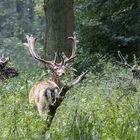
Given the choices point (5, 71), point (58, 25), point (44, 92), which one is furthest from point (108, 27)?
point (44, 92)

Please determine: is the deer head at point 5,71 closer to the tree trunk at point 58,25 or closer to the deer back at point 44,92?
the tree trunk at point 58,25

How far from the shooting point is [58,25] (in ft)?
43.8

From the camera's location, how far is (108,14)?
1695cm

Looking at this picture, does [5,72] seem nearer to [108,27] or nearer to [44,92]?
[44,92]

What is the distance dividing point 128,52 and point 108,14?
1425 mm

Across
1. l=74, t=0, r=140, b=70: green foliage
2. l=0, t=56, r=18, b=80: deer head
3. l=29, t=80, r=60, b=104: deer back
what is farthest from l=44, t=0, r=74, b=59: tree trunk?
l=29, t=80, r=60, b=104: deer back

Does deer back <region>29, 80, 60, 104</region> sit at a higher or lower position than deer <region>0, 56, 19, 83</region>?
higher

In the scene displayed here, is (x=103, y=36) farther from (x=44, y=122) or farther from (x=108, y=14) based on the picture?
(x=44, y=122)

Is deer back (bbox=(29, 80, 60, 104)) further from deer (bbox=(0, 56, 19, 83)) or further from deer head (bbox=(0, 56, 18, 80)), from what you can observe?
deer head (bbox=(0, 56, 18, 80))

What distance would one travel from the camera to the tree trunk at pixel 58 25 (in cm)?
1313

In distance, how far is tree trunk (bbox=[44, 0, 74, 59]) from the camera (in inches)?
517

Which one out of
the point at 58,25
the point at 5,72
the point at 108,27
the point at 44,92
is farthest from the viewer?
the point at 108,27

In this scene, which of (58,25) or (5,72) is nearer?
(5,72)

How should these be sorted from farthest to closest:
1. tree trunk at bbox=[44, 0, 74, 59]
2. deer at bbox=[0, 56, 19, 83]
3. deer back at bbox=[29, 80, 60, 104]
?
tree trunk at bbox=[44, 0, 74, 59]
deer at bbox=[0, 56, 19, 83]
deer back at bbox=[29, 80, 60, 104]
